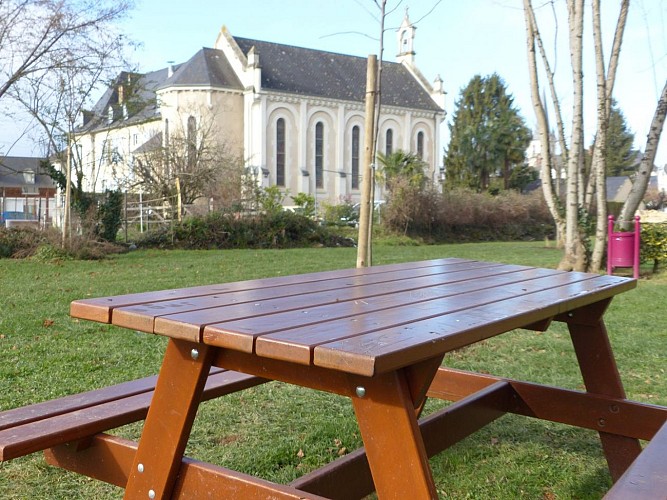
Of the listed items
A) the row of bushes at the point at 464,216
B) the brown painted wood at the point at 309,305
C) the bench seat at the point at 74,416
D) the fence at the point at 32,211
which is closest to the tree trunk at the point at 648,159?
the brown painted wood at the point at 309,305

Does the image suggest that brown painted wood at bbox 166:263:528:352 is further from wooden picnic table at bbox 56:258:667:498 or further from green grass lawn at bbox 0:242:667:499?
green grass lawn at bbox 0:242:667:499

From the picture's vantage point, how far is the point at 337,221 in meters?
30.5

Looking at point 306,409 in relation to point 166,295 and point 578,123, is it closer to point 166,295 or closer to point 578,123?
point 166,295

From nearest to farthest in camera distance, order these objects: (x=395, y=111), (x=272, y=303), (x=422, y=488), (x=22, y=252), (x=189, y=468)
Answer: (x=422, y=488)
(x=189, y=468)
(x=272, y=303)
(x=22, y=252)
(x=395, y=111)

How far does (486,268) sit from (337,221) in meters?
26.6

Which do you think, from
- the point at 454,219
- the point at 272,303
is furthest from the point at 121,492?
the point at 454,219

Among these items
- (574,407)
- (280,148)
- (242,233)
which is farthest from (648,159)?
(280,148)

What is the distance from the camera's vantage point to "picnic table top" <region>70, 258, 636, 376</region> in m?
1.61

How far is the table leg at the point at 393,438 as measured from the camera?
1691 millimetres

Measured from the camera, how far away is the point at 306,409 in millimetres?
4160

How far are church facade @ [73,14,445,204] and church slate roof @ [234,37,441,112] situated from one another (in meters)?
0.08

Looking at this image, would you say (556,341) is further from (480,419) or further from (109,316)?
(109,316)

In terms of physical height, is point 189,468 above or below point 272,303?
below

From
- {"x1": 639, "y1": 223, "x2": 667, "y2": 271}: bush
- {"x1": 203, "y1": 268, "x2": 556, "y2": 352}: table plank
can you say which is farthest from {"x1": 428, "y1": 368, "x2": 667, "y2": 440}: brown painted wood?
{"x1": 639, "y1": 223, "x2": 667, "y2": 271}: bush
